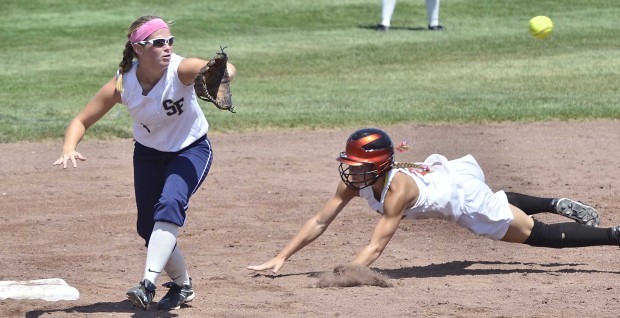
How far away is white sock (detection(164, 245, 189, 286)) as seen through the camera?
6.43m

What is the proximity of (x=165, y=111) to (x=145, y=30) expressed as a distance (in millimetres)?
471

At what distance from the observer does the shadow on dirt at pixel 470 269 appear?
24.3ft

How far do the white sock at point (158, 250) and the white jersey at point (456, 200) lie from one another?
5.01 ft

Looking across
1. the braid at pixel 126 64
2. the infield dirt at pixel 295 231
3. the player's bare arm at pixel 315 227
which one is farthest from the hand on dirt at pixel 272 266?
the braid at pixel 126 64

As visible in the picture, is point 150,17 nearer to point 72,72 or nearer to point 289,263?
point 289,263

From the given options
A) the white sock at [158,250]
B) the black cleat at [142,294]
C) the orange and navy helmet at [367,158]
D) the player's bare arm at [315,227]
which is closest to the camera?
the black cleat at [142,294]

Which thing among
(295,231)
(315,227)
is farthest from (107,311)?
(295,231)

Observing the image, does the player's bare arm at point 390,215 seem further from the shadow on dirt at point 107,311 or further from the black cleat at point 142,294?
the black cleat at point 142,294

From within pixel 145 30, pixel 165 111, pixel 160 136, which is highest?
pixel 145 30

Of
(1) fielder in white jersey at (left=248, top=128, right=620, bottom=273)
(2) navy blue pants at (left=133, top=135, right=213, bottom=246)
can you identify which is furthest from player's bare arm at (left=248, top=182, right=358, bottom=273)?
(2) navy blue pants at (left=133, top=135, right=213, bottom=246)

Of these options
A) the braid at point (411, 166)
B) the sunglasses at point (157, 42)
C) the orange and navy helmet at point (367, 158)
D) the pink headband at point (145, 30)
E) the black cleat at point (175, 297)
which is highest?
Answer: the pink headband at point (145, 30)

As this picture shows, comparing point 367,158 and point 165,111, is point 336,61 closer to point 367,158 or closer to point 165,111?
point 367,158

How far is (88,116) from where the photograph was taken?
21.5 feet

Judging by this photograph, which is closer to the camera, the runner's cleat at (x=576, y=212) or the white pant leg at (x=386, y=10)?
the runner's cleat at (x=576, y=212)
